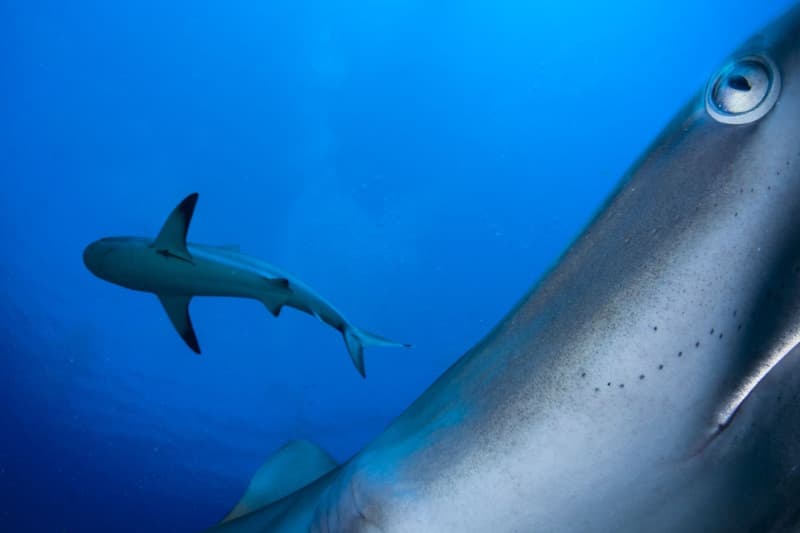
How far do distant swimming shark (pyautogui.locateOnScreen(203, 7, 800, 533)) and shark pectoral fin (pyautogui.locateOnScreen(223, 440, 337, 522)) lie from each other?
235 centimetres

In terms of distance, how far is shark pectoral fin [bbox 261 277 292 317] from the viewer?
5898mm

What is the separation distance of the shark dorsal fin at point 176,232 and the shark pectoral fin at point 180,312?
1.07 meters

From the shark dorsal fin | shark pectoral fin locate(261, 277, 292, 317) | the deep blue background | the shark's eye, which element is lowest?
the shark's eye

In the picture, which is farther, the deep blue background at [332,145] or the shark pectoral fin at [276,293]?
the deep blue background at [332,145]

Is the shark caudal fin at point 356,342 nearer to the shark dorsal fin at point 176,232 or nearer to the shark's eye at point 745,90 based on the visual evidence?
the shark dorsal fin at point 176,232

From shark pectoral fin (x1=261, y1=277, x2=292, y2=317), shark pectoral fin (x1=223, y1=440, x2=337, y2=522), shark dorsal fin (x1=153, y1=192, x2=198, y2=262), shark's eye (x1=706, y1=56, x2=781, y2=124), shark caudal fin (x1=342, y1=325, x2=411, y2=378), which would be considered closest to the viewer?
shark's eye (x1=706, y1=56, x2=781, y2=124)

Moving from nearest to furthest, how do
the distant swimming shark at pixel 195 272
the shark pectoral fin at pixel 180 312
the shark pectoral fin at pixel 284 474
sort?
1. the shark pectoral fin at pixel 284 474
2. the distant swimming shark at pixel 195 272
3. the shark pectoral fin at pixel 180 312

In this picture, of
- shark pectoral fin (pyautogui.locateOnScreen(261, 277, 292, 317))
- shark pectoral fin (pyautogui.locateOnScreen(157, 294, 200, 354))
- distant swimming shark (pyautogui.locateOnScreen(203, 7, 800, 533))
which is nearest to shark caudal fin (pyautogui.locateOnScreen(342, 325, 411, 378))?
shark pectoral fin (pyautogui.locateOnScreen(261, 277, 292, 317))

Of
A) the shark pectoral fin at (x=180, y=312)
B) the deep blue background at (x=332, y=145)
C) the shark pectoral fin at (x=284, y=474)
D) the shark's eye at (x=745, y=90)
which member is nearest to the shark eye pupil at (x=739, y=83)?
the shark's eye at (x=745, y=90)

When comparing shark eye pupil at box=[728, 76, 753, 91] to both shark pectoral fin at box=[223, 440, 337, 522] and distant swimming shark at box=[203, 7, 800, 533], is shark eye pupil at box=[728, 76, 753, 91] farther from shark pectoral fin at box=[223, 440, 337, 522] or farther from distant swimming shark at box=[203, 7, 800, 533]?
shark pectoral fin at box=[223, 440, 337, 522]

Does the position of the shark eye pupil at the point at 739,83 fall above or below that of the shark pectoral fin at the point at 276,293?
below

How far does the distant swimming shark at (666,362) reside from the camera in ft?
3.19

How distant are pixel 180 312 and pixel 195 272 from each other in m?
0.99

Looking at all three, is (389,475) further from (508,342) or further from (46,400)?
(46,400)
